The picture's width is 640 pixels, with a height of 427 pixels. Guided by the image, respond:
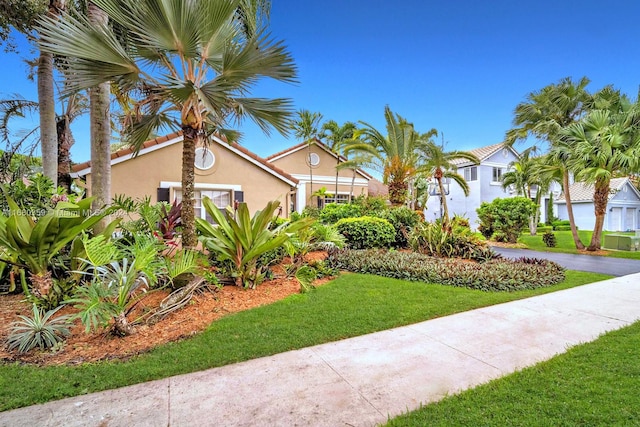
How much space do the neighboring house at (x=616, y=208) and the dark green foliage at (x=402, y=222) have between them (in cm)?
2455

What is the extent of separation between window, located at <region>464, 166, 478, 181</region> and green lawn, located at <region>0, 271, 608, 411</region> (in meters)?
20.9

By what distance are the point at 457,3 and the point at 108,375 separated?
564 inches

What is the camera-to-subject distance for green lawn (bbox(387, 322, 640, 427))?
2.36 m

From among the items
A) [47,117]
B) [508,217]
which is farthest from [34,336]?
[508,217]

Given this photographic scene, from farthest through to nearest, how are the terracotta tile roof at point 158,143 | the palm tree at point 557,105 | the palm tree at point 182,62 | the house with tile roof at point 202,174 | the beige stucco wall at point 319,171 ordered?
the beige stucco wall at point 319,171 < the palm tree at point 557,105 < the house with tile roof at point 202,174 < the terracotta tile roof at point 158,143 < the palm tree at point 182,62

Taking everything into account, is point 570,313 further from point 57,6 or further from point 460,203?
point 460,203

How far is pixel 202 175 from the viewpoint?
11.8m

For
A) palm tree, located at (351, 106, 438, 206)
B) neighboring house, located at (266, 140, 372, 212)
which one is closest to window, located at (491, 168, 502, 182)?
neighboring house, located at (266, 140, 372, 212)

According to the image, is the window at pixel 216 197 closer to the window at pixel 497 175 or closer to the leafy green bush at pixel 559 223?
the window at pixel 497 175

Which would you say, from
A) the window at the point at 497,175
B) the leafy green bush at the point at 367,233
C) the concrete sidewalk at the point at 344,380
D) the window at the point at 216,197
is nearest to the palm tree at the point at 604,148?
the leafy green bush at the point at 367,233

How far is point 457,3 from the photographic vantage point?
36.7 ft

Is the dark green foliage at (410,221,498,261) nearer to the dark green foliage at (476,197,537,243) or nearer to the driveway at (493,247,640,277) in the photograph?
the driveway at (493,247,640,277)

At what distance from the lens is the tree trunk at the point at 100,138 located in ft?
22.0

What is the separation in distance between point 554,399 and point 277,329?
3090 millimetres
